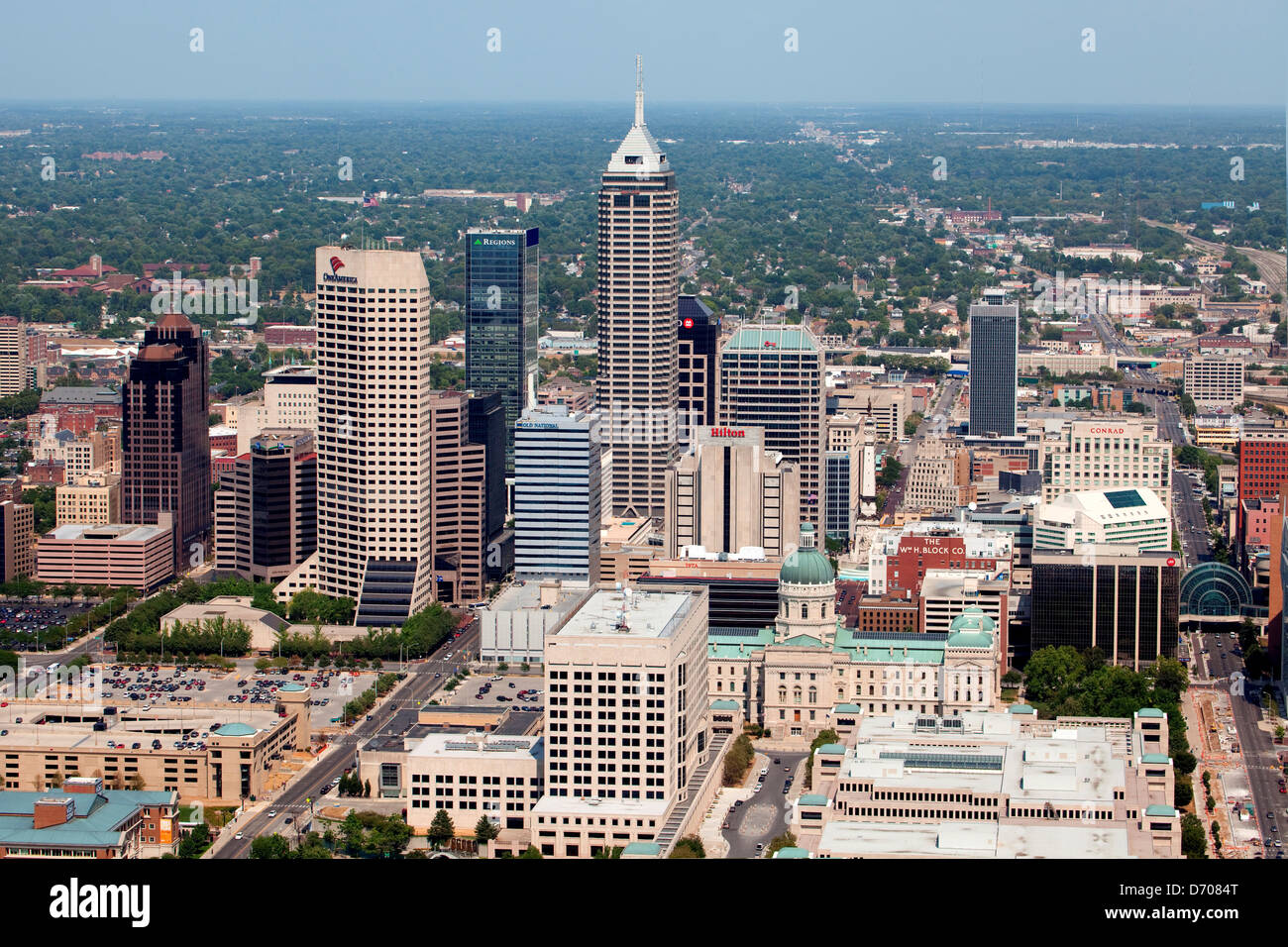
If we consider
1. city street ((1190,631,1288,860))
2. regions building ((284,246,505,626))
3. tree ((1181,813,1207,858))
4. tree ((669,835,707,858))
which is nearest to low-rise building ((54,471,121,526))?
regions building ((284,246,505,626))

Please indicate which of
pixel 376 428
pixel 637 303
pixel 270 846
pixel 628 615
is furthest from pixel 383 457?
pixel 270 846

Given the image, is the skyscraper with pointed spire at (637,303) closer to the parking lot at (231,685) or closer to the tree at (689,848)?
the parking lot at (231,685)

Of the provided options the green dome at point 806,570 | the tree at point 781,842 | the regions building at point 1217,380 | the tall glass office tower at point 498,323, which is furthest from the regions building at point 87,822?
the regions building at point 1217,380

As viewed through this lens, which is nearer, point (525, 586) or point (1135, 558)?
point (1135, 558)
